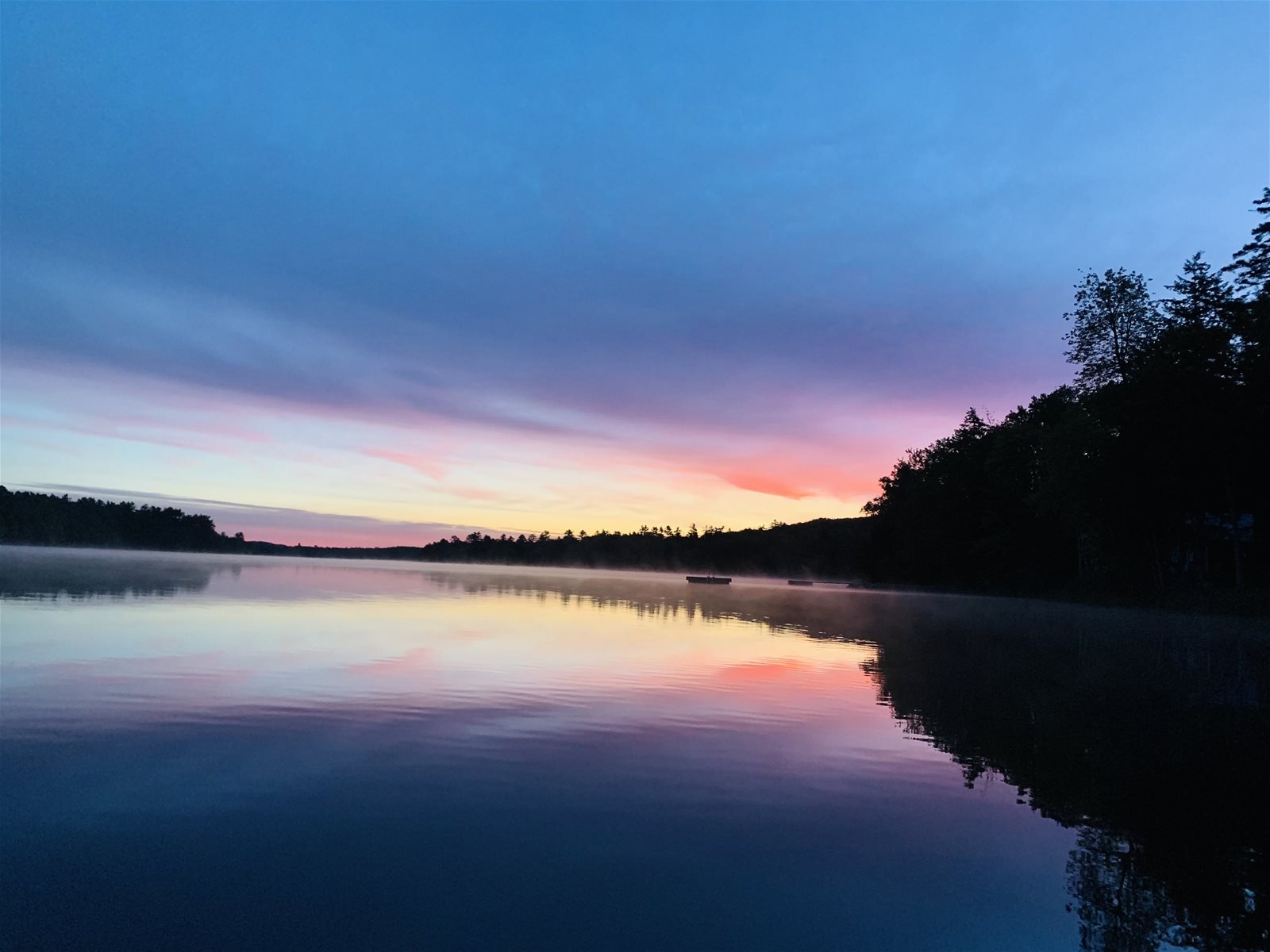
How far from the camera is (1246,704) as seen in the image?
15.8m

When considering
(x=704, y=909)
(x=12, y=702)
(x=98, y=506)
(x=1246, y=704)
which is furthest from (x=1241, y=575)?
(x=98, y=506)

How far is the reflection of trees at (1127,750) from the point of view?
6.38 metres

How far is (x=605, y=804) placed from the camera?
823 centimetres

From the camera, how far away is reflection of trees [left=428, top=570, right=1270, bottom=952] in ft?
20.9

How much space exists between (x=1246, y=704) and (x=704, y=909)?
49.9ft

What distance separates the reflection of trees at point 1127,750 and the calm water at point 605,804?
0.06m

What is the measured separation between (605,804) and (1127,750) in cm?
792

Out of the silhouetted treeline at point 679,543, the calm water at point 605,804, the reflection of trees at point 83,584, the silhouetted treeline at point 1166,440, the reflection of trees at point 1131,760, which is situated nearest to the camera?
the calm water at point 605,804

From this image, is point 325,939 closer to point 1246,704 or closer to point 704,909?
point 704,909

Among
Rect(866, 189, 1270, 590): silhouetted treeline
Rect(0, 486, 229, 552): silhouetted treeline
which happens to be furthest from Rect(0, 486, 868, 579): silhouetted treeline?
Rect(866, 189, 1270, 590): silhouetted treeline

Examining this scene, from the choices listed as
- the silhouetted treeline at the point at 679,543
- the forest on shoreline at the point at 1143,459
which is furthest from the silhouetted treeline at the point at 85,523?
the forest on shoreline at the point at 1143,459

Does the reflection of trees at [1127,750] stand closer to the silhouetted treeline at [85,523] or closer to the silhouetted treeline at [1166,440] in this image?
the silhouetted treeline at [1166,440]

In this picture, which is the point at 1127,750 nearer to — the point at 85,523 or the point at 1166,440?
the point at 1166,440

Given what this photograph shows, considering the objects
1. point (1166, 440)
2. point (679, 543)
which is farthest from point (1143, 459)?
point (679, 543)
